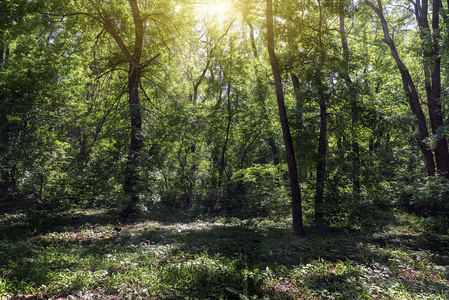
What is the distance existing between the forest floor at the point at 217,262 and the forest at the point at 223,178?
0.04 meters

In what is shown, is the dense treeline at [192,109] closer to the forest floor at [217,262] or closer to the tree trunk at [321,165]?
the tree trunk at [321,165]

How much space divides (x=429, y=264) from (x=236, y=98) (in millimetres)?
11800

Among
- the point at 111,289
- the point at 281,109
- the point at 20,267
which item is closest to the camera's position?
the point at 111,289

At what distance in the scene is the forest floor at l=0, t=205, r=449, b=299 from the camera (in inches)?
156

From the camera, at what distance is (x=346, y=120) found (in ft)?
30.5

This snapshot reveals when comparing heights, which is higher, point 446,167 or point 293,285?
point 446,167

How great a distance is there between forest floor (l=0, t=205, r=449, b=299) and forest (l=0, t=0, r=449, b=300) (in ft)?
0.14

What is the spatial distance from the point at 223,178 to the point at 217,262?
32.4 feet

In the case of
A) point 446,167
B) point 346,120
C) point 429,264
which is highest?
point 346,120

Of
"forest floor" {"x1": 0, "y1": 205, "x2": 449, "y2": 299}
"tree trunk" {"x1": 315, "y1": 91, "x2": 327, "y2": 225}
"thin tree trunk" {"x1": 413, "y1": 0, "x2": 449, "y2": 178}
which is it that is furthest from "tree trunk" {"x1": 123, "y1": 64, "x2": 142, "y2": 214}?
"thin tree trunk" {"x1": 413, "y1": 0, "x2": 449, "y2": 178}

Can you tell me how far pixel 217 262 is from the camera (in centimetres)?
535

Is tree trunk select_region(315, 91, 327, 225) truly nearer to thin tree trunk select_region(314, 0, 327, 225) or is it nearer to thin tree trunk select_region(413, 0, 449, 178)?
thin tree trunk select_region(314, 0, 327, 225)

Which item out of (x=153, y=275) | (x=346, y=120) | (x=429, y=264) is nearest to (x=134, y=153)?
(x=153, y=275)

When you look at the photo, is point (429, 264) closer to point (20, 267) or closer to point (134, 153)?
point (20, 267)
